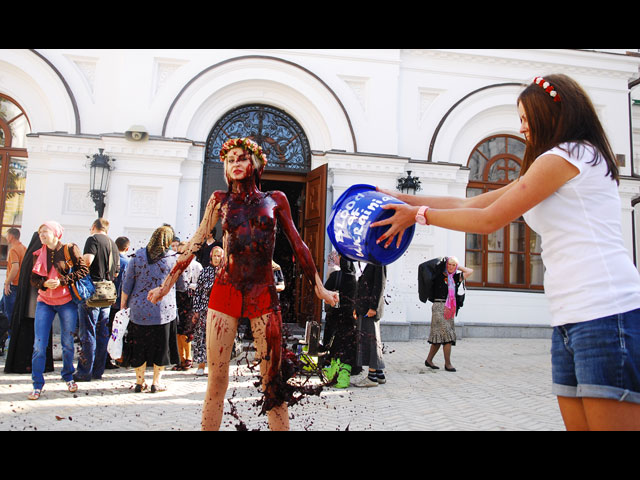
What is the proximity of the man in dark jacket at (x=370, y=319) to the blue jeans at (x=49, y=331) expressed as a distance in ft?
11.9

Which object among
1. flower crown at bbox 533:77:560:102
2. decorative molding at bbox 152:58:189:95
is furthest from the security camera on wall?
flower crown at bbox 533:77:560:102

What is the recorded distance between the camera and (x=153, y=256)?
551 centimetres

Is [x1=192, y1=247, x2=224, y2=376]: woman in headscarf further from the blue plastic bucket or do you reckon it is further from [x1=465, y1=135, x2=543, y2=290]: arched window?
[x1=465, y1=135, x2=543, y2=290]: arched window

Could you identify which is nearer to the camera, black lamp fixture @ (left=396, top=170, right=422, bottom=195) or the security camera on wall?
the security camera on wall

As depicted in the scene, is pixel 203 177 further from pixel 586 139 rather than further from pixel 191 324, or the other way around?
pixel 586 139

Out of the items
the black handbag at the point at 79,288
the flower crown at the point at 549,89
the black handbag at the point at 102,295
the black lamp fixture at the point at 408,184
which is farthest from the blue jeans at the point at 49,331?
the black lamp fixture at the point at 408,184

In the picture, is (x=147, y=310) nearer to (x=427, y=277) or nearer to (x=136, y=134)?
(x=427, y=277)

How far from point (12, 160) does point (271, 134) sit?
6.00m

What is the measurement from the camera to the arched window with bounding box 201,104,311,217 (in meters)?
10.6

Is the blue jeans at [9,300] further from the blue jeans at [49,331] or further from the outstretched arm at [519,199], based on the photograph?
the outstretched arm at [519,199]

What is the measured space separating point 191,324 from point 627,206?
11.4m

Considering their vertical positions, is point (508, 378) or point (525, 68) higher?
point (525, 68)

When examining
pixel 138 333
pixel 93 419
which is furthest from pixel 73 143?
pixel 93 419

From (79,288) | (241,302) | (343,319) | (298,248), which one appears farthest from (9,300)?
(298,248)
